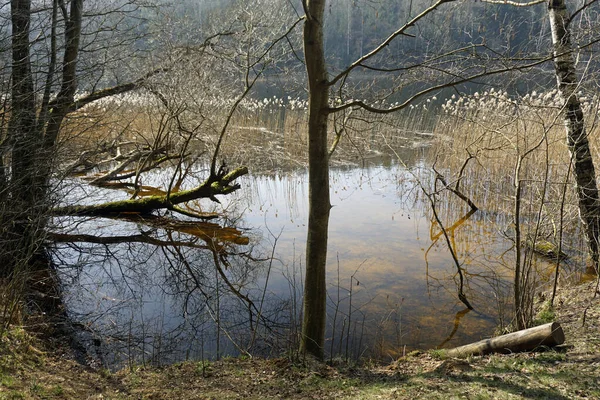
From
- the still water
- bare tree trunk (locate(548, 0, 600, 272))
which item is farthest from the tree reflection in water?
bare tree trunk (locate(548, 0, 600, 272))

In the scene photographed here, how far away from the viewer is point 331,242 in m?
8.07

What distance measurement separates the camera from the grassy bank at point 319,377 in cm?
310

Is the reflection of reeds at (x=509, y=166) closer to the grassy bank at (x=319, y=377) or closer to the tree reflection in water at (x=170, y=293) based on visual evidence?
the grassy bank at (x=319, y=377)

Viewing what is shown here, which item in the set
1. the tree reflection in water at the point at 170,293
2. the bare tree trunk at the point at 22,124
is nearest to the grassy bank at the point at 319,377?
the tree reflection in water at the point at 170,293

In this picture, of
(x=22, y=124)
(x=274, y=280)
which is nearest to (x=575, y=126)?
(x=274, y=280)

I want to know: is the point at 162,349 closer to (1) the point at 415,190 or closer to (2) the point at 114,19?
(2) the point at 114,19

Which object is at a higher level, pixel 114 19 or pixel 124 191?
pixel 114 19

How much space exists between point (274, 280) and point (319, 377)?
2970 millimetres

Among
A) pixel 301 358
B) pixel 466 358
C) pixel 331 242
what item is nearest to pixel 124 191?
pixel 331 242

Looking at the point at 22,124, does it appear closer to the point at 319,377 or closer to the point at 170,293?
the point at 170,293

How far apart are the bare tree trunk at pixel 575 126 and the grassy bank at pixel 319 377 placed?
66.2 inches

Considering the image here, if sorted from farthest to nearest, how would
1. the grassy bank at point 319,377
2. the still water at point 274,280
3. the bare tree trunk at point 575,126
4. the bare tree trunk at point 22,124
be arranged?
the bare tree trunk at point 575,126
the still water at point 274,280
the bare tree trunk at point 22,124
the grassy bank at point 319,377

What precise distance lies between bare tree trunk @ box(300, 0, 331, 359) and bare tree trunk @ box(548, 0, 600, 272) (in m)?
2.81

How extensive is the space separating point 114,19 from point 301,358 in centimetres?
606
